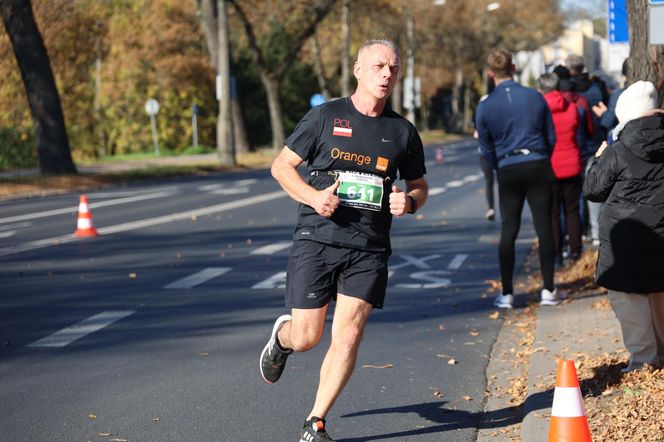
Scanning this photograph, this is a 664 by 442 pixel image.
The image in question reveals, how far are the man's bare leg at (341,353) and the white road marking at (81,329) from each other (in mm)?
3491

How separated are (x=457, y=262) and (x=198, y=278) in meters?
3.00

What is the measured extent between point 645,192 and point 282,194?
1823cm

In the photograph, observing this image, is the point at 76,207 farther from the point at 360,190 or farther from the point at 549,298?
the point at 360,190

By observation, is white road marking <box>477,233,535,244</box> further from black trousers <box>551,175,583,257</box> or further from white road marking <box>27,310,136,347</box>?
A: white road marking <box>27,310,136,347</box>

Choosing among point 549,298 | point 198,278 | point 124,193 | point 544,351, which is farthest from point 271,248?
point 124,193

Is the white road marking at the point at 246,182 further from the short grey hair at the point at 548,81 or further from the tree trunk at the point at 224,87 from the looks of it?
the short grey hair at the point at 548,81

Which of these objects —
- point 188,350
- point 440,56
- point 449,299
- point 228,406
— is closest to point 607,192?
point 228,406

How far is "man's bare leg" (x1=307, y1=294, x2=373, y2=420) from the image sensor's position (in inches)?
222

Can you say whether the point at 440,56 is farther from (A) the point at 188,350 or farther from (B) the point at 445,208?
(A) the point at 188,350

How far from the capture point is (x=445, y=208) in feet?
68.9

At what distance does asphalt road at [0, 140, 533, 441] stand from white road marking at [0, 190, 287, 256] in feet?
0.26

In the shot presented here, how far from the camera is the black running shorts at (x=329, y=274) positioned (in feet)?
18.7

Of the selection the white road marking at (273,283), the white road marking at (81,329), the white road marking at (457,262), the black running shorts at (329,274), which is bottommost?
the white road marking at (457,262)

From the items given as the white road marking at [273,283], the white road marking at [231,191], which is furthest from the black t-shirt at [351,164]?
the white road marking at [231,191]
